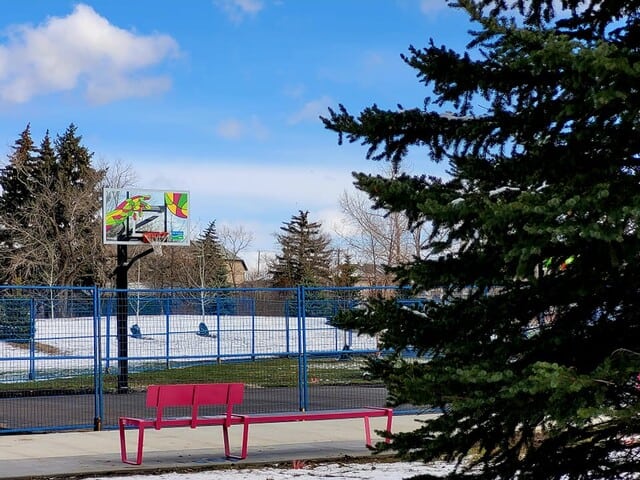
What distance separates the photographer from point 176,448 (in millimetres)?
13211

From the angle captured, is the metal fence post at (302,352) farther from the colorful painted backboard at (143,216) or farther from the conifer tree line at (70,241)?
the conifer tree line at (70,241)

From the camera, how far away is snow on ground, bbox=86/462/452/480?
10.5m

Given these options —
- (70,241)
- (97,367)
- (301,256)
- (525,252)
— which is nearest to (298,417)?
(97,367)

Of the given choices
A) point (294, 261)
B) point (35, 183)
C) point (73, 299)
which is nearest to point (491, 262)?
point (73, 299)

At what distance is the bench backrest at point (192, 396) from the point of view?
39.5ft

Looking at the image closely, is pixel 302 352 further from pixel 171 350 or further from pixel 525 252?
pixel 525 252

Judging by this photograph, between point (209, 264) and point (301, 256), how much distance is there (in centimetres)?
1192

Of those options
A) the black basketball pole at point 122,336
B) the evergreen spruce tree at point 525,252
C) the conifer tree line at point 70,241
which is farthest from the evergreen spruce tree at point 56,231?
the evergreen spruce tree at point 525,252

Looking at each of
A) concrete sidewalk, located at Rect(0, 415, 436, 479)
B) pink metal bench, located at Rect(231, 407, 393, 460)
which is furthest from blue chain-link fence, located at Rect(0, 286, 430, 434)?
pink metal bench, located at Rect(231, 407, 393, 460)

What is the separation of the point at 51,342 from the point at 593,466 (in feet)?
49.1

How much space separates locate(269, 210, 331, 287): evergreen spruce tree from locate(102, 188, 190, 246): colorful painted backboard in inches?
1415

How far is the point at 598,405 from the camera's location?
14.2ft

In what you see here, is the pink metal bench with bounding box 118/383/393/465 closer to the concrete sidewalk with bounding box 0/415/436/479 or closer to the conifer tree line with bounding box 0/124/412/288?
the concrete sidewalk with bounding box 0/415/436/479

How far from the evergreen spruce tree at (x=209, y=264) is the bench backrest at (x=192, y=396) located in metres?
44.6
